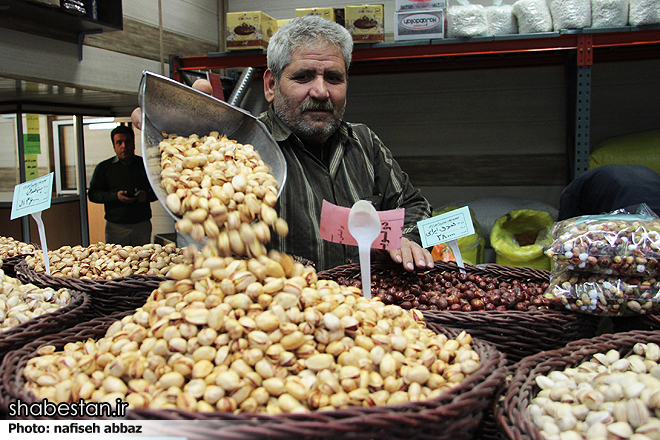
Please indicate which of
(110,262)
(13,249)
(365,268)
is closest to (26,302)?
(110,262)

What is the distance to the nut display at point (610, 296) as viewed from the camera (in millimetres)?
1089

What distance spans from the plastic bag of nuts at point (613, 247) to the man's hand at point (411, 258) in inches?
13.7

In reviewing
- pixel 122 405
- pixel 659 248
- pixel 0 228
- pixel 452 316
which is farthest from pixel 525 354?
pixel 0 228

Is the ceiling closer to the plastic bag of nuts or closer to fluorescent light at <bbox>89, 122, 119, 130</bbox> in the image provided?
fluorescent light at <bbox>89, 122, 119, 130</bbox>

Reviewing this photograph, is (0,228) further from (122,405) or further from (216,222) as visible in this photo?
(122,405)

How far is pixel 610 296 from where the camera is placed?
110 centimetres

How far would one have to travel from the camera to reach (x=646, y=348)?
2.97 feet

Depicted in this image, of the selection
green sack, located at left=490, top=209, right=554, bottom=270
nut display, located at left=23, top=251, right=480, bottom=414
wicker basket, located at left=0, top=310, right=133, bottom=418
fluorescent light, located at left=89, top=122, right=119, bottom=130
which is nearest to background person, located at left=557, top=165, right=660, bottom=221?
green sack, located at left=490, top=209, right=554, bottom=270

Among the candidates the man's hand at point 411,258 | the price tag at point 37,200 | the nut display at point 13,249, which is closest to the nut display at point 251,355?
the man's hand at point 411,258

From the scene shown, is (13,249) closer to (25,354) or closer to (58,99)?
(25,354)

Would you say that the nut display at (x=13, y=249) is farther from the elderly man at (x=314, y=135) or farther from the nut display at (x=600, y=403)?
the nut display at (x=600, y=403)

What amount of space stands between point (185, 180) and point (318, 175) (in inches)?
31.3

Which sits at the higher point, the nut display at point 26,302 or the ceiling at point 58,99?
the ceiling at point 58,99

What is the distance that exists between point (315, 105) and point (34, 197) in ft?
2.92
